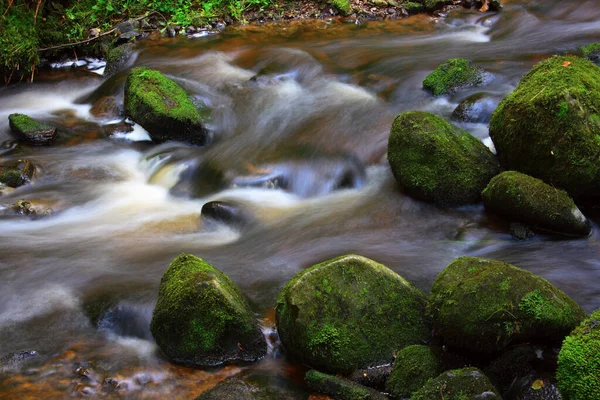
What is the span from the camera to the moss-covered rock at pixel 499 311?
141 inches

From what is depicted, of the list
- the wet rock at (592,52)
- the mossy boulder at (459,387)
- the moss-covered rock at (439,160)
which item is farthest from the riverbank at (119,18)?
the mossy boulder at (459,387)

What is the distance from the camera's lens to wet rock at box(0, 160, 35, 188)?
6875 mm

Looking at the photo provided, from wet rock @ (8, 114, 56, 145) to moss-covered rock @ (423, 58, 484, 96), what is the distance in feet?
17.3

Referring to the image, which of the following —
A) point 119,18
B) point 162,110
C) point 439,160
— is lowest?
point 439,160

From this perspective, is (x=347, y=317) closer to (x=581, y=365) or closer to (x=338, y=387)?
(x=338, y=387)

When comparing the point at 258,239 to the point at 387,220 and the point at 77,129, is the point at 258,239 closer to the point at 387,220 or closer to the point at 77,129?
the point at 387,220

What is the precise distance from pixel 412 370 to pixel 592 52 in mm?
6623

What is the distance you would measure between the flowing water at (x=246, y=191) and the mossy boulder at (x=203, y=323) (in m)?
0.12

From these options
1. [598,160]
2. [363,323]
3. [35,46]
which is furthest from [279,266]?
[35,46]

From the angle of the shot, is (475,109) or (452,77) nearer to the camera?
(475,109)

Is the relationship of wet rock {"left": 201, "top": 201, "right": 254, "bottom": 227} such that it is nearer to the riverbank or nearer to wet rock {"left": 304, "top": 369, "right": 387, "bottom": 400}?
wet rock {"left": 304, "top": 369, "right": 387, "bottom": 400}

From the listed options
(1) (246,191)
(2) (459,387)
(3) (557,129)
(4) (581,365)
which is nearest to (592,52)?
(3) (557,129)

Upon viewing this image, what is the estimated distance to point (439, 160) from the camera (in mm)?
5668


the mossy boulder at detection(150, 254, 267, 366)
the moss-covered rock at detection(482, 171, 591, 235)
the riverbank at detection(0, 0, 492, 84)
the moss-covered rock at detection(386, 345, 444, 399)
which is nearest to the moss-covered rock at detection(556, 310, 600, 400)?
the moss-covered rock at detection(386, 345, 444, 399)
